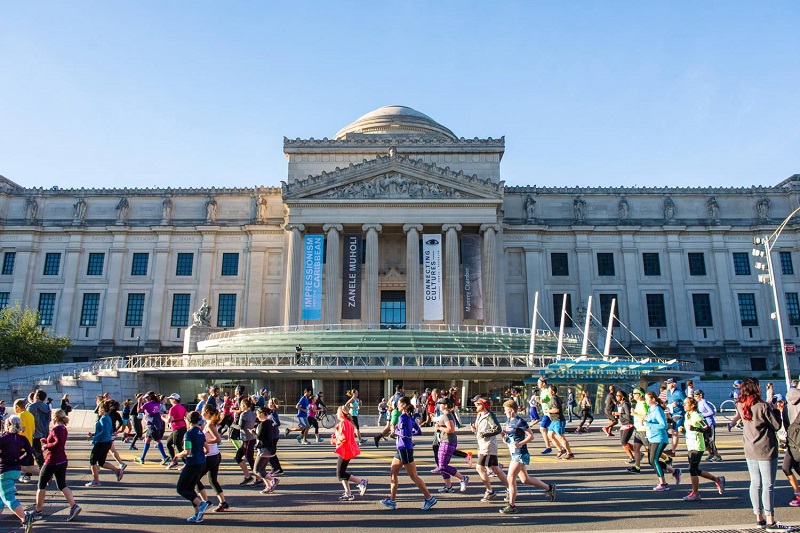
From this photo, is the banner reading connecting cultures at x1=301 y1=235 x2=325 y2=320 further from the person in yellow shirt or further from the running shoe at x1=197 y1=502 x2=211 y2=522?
the running shoe at x1=197 y1=502 x2=211 y2=522

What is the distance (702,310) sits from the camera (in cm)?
6072

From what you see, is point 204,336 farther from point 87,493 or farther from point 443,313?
point 87,493

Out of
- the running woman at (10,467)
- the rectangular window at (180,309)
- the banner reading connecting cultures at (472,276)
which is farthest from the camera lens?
the rectangular window at (180,309)

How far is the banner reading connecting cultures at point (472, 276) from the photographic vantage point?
51.7m

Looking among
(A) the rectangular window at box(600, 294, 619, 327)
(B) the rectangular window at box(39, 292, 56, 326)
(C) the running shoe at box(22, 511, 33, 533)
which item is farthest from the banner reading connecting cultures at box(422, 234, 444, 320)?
(C) the running shoe at box(22, 511, 33, 533)

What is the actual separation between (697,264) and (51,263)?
213 feet

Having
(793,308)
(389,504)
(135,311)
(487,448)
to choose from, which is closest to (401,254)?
(135,311)

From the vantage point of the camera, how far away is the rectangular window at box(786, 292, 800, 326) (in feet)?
195

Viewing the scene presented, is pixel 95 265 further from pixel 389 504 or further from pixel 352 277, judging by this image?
pixel 389 504

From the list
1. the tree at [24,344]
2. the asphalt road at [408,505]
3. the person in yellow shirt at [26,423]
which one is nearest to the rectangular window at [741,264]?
the asphalt road at [408,505]

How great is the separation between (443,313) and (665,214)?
89.1 ft

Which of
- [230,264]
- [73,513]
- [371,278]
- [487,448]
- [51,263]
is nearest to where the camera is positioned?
[73,513]

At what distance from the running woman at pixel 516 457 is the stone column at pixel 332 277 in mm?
40618

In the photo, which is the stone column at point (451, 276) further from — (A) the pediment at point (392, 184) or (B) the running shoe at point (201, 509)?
(B) the running shoe at point (201, 509)
